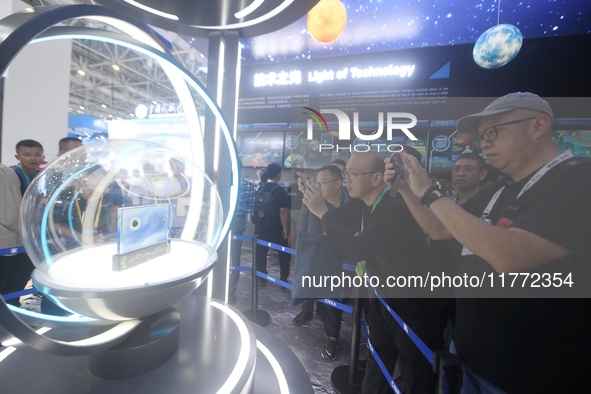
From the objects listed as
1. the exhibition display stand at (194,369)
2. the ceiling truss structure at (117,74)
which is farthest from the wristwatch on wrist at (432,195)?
the ceiling truss structure at (117,74)

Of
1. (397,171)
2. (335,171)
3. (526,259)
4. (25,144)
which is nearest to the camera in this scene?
(526,259)

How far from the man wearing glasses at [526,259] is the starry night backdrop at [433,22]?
2.58 meters

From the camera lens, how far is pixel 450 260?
8.14ft

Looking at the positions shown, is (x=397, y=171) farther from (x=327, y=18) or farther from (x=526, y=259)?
(x=327, y=18)

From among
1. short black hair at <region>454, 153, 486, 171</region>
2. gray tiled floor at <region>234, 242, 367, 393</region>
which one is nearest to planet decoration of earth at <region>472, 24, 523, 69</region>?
short black hair at <region>454, 153, 486, 171</region>

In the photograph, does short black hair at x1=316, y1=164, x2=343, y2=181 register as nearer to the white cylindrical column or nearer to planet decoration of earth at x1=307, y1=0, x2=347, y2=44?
planet decoration of earth at x1=307, y1=0, x2=347, y2=44

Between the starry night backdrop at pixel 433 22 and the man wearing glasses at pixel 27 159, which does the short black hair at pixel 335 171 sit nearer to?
the starry night backdrop at pixel 433 22

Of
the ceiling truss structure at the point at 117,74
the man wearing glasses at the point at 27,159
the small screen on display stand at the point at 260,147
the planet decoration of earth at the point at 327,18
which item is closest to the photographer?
the planet decoration of earth at the point at 327,18

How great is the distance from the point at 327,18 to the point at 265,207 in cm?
276

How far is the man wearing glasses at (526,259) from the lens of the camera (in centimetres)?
128

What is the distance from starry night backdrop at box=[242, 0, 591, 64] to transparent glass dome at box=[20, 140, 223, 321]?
381cm

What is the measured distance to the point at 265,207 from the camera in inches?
179

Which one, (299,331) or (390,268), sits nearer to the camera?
(390,268)

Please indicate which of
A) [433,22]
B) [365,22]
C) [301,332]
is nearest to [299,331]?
[301,332]
